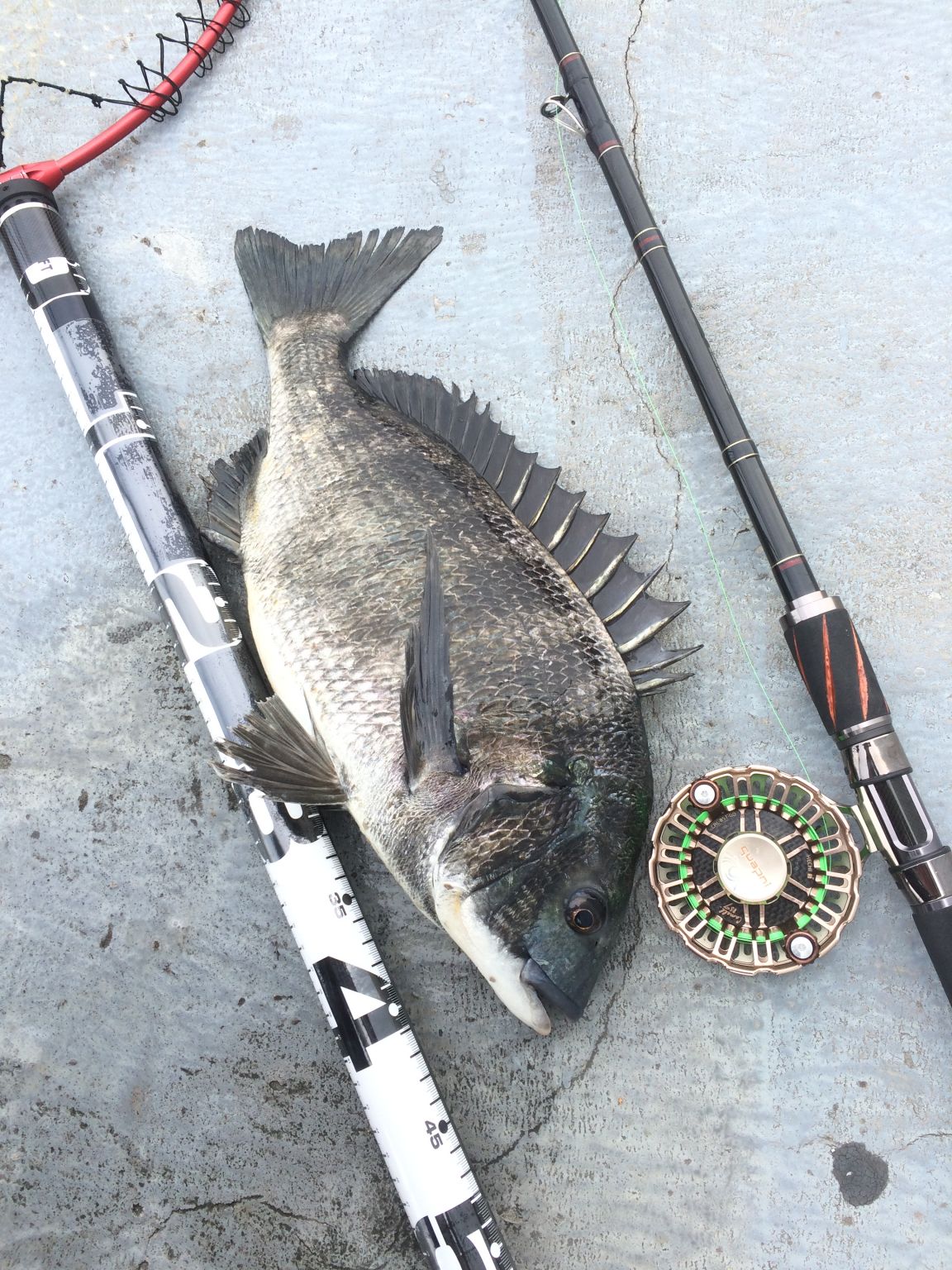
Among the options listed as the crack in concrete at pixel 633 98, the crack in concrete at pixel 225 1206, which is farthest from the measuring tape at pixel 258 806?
the crack in concrete at pixel 633 98

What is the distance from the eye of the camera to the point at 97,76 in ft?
7.38

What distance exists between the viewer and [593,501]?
2.03 metres

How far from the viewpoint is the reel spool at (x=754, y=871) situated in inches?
66.7

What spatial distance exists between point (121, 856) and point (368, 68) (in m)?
1.98

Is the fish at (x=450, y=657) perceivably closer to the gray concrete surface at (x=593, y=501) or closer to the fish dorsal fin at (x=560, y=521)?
the fish dorsal fin at (x=560, y=521)

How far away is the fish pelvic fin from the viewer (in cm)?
150

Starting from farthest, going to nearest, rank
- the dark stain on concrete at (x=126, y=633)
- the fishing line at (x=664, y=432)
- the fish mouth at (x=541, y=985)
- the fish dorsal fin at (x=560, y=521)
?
1. the dark stain on concrete at (x=126, y=633)
2. the fishing line at (x=664, y=432)
3. the fish dorsal fin at (x=560, y=521)
4. the fish mouth at (x=541, y=985)

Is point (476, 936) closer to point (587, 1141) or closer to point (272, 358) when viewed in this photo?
point (587, 1141)

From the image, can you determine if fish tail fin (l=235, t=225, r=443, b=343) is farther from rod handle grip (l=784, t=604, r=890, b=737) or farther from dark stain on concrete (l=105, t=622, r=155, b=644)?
rod handle grip (l=784, t=604, r=890, b=737)

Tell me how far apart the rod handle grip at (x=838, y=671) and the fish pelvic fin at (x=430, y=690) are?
2.36 ft

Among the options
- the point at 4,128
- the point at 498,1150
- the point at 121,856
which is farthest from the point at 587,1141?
the point at 4,128

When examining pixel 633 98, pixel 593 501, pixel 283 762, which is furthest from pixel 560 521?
pixel 633 98

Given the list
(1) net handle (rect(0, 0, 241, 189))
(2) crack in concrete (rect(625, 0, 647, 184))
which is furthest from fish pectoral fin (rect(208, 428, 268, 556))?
(2) crack in concrete (rect(625, 0, 647, 184))

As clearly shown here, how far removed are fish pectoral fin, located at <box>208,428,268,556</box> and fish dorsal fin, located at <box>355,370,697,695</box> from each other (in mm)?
280
